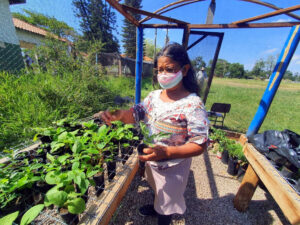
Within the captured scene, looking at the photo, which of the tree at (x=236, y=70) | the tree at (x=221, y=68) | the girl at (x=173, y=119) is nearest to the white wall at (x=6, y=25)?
the girl at (x=173, y=119)

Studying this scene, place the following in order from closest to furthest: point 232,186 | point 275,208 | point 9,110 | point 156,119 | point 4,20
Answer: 1. point 156,119
2. point 275,208
3. point 9,110
4. point 232,186
5. point 4,20

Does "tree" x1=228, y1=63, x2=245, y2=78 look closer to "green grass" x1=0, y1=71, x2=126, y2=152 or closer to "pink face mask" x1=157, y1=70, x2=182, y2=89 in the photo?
"green grass" x1=0, y1=71, x2=126, y2=152

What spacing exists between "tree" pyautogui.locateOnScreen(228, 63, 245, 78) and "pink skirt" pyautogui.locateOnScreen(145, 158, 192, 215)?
60183 mm

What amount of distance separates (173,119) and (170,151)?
0.26m

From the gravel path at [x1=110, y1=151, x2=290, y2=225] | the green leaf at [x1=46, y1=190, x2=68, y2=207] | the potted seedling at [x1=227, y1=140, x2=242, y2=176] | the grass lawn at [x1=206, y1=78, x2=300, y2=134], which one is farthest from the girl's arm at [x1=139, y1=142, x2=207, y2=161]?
the grass lawn at [x1=206, y1=78, x2=300, y2=134]

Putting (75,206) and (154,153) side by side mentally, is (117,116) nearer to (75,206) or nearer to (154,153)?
(154,153)

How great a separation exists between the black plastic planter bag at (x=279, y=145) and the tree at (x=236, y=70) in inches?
2326

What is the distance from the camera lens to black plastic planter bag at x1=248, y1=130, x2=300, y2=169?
4.19 ft

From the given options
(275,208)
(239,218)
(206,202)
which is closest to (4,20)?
(206,202)

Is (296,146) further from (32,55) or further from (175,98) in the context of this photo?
(32,55)

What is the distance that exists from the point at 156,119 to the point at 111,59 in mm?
11247

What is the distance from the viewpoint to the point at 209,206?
5.71ft

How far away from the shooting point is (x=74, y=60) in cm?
365

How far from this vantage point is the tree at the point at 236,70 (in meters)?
50.0
